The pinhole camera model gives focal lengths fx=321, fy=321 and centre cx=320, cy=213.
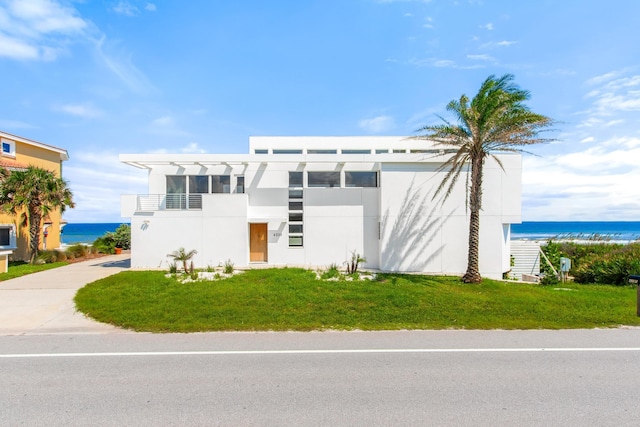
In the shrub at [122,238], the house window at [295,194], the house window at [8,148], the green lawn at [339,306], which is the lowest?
the green lawn at [339,306]

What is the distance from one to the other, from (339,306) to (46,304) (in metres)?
9.15

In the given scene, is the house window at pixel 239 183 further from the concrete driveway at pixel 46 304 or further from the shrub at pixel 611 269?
the shrub at pixel 611 269

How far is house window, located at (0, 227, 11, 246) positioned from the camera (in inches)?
810

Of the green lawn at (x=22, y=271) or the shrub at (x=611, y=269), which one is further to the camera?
the green lawn at (x=22, y=271)

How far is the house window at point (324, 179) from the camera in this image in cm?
1844

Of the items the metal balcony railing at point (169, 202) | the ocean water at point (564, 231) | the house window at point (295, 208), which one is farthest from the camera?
the ocean water at point (564, 231)

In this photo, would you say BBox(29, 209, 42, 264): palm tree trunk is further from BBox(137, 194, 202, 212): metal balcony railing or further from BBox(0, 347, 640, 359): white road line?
BBox(0, 347, 640, 359): white road line

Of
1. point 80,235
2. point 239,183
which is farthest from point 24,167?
point 80,235

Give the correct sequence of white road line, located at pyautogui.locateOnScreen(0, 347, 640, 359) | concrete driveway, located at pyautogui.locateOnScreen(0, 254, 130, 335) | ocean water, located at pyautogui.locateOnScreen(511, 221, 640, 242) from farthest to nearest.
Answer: ocean water, located at pyautogui.locateOnScreen(511, 221, 640, 242)
concrete driveway, located at pyautogui.locateOnScreen(0, 254, 130, 335)
white road line, located at pyautogui.locateOnScreen(0, 347, 640, 359)

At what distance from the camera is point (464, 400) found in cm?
441

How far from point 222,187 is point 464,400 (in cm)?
1697

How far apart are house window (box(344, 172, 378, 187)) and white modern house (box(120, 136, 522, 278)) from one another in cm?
6

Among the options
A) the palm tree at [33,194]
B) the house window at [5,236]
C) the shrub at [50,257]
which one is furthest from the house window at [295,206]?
the house window at [5,236]

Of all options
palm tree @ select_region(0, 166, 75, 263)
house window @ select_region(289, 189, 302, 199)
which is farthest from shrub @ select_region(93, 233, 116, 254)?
house window @ select_region(289, 189, 302, 199)
